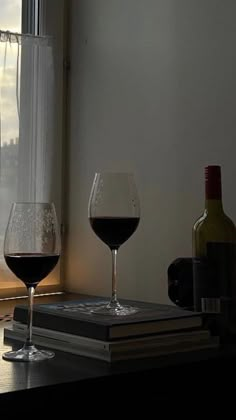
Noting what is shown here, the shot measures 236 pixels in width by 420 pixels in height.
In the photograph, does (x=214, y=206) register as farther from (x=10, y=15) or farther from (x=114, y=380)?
(x=10, y=15)

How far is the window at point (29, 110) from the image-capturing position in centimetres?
207

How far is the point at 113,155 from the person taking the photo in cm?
199

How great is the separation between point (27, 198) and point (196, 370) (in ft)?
3.91

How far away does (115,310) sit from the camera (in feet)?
3.71

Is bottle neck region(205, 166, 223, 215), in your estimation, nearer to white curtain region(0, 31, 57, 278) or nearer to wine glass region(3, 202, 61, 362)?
wine glass region(3, 202, 61, 362)

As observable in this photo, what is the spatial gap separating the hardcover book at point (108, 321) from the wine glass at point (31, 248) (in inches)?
2.4

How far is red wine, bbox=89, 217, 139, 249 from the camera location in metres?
1.14

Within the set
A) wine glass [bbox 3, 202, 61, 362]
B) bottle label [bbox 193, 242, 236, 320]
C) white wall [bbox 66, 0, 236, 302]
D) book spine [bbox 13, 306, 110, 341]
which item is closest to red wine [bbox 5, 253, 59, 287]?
wine glass [bbox 3, 202, 61, 362]

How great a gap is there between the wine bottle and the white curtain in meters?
0.96

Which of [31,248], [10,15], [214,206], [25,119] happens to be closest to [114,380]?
[31,248]

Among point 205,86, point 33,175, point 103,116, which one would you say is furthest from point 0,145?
point 205,86

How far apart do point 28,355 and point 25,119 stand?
122cm

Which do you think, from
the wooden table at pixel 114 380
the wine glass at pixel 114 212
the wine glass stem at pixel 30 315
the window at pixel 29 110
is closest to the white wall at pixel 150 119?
the window at pixel 29 110

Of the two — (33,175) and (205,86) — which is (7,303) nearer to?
(33,175)
